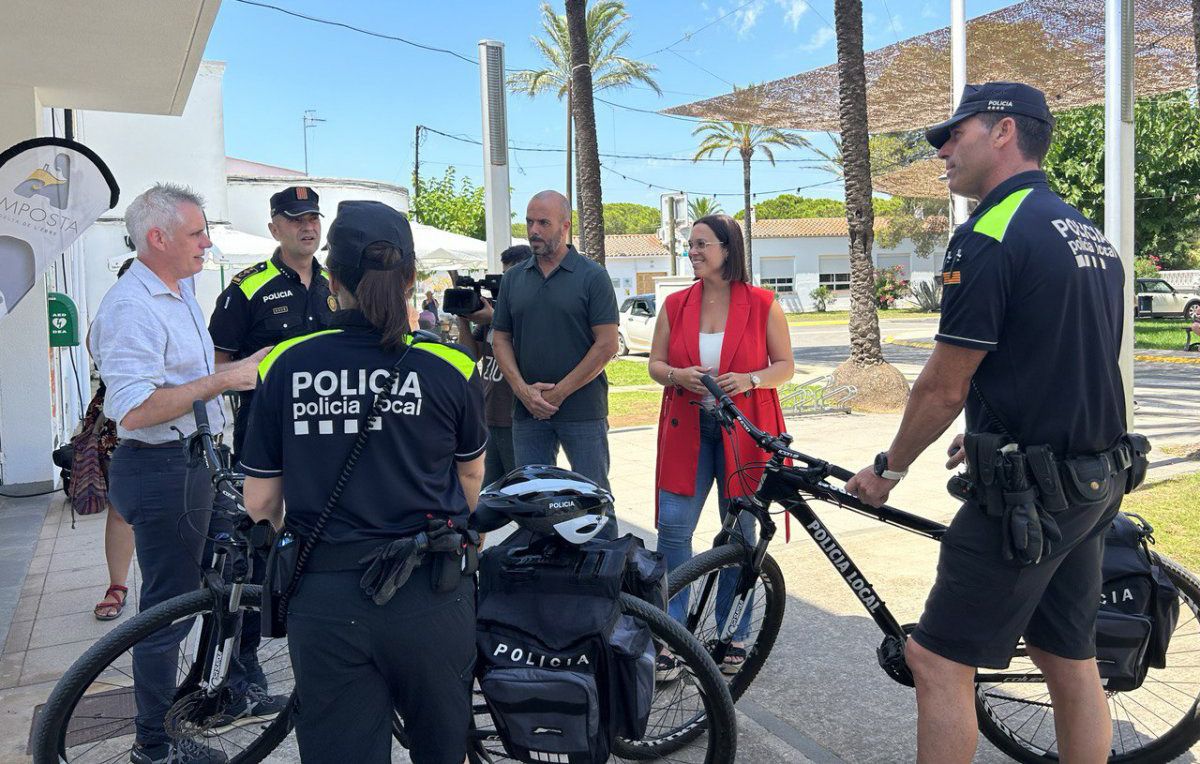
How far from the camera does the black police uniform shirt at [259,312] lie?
3932 millimetres

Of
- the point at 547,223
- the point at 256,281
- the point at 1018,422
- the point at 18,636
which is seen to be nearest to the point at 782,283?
the point at 547,223

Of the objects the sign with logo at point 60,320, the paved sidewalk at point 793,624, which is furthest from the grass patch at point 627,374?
the sign with logo at point 60,320

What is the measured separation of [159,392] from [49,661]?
2.10 meters

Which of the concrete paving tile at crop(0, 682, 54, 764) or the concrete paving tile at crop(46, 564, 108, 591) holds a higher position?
the concrete paving tile at crop(46, 564, 108, 591)

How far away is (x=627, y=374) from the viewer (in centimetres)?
1905

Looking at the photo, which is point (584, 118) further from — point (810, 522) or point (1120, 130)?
point (810, 522)

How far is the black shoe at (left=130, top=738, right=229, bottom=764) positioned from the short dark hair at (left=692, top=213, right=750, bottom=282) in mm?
2762

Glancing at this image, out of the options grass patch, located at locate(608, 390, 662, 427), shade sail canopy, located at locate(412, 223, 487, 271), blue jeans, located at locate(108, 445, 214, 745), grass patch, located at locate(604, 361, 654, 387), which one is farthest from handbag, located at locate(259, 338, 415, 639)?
shade sail canopy, located at locate(412, 223, 487, 271)

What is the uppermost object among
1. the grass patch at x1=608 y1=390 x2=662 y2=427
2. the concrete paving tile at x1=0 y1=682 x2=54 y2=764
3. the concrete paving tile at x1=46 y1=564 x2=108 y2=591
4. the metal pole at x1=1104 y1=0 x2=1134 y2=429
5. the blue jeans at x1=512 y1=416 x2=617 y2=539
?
the metal pole at x1=1104 y1=0 x2=1134 y2=429

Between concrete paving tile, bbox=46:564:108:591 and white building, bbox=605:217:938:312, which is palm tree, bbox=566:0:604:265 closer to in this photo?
concrete paving tile, bbox=46:564:108:591

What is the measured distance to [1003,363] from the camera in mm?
2482

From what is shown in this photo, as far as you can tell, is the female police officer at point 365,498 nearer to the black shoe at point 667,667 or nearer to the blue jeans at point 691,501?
the black shoe at point 667,667

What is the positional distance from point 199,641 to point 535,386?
6.52ft

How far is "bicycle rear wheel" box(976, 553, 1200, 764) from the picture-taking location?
10.4 feet
